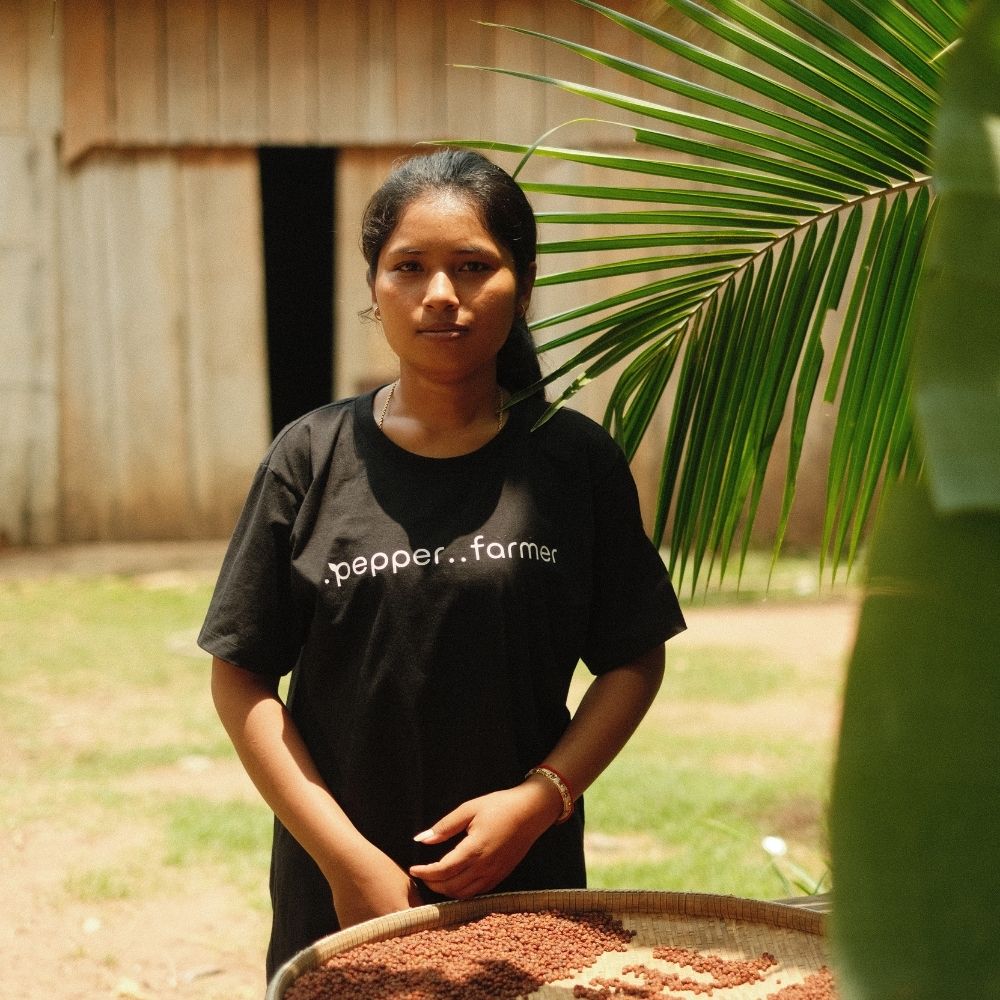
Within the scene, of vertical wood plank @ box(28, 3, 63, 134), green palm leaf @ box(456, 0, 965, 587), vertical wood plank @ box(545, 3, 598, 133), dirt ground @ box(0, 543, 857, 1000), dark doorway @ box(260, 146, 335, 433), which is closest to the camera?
green palm leaf @ box(456, 0, 965, 587)

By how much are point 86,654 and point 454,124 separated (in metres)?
3.51

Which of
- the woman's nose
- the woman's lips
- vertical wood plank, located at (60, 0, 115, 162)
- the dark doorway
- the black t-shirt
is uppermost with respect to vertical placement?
vertical wood plank, located at (60, 0, 115, 162)

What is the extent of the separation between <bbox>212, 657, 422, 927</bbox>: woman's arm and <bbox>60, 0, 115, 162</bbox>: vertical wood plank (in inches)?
241

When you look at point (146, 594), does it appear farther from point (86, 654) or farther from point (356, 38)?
point (356, 38)

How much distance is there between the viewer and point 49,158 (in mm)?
6961

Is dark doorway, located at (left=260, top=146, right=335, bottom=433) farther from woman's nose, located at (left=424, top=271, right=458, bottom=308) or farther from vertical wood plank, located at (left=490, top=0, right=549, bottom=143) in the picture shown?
woman's nose, located at (left=424, top=271, right=458, bottom=308)

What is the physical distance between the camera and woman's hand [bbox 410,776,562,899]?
→ 1302 millimetres

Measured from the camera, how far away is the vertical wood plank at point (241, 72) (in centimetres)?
687

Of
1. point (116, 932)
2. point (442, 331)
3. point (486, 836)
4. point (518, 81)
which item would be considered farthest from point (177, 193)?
point (486, 836)

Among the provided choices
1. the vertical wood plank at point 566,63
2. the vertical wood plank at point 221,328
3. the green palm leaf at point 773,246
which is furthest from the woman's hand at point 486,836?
the vertical wood plank at point 221,328

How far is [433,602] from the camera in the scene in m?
1.40

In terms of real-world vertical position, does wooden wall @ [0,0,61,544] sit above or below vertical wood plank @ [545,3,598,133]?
below

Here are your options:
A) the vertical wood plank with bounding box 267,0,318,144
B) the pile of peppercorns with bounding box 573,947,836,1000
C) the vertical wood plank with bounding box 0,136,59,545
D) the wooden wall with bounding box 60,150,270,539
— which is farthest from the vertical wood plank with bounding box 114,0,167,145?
the pile of peppercorns with bounding box 573,947,836,1000

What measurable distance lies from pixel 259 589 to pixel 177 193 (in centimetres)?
608
